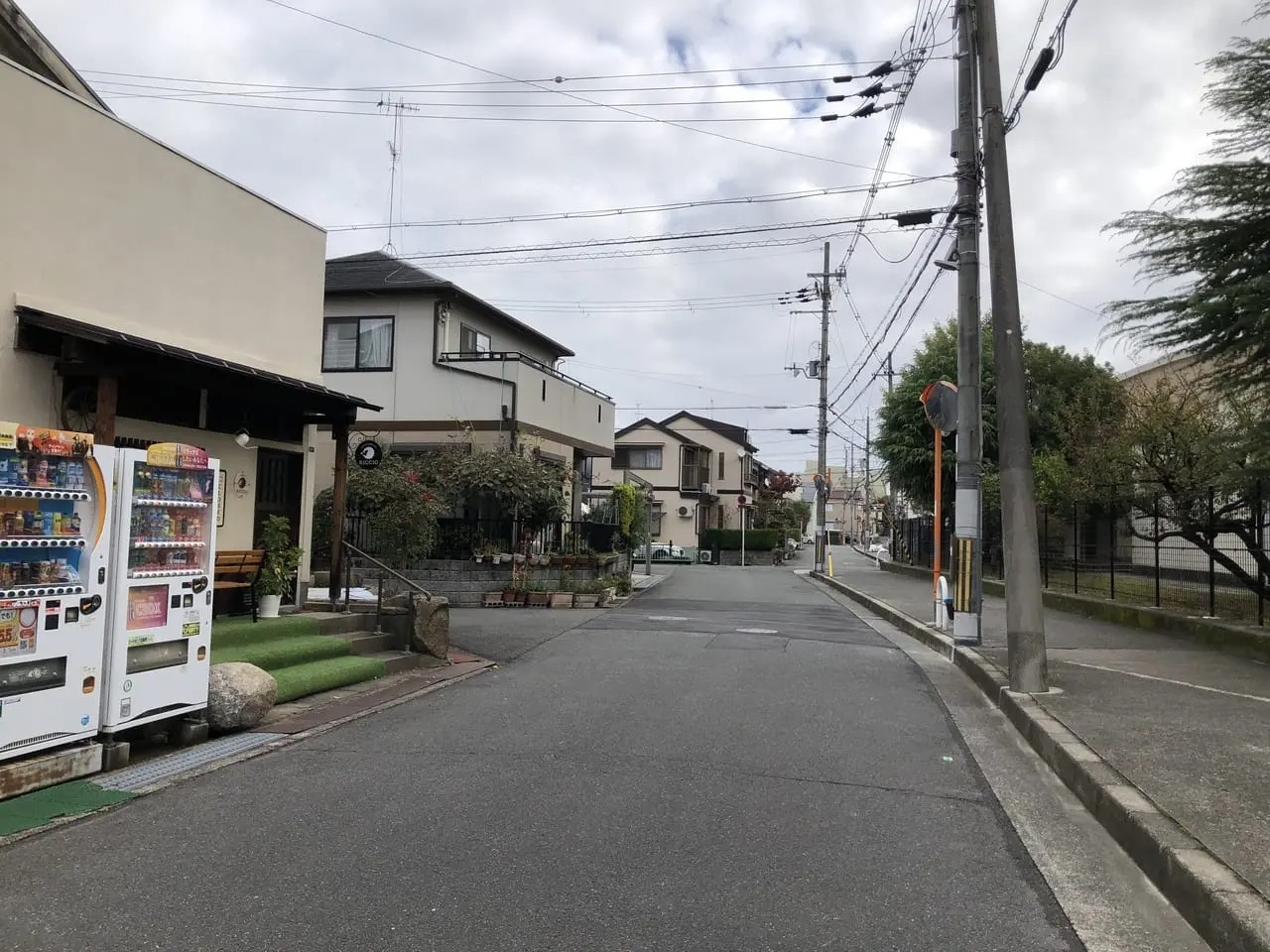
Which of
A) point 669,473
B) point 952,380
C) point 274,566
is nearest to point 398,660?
point 274,566

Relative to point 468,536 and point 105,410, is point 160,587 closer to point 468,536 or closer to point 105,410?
point 105,410

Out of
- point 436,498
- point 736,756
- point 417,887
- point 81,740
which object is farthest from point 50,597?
point 436,498

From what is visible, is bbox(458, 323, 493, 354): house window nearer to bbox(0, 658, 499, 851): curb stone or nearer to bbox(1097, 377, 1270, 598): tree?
bbox(0, 658, 499, 851): curb stone

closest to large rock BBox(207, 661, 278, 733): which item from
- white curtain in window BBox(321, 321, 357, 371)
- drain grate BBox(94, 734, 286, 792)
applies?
drain grate BBox(94, 734, 286, 792)

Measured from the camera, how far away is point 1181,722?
23.7ft

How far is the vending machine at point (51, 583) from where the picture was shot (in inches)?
216

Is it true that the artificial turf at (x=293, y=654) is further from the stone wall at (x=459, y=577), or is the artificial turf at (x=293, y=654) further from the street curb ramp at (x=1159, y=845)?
the stone wall at (x=459, y=577)

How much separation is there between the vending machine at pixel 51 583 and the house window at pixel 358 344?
1519 centimetres

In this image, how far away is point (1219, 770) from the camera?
5809 mm

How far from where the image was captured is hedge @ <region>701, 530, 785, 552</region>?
4959 cm

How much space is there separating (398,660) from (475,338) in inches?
533

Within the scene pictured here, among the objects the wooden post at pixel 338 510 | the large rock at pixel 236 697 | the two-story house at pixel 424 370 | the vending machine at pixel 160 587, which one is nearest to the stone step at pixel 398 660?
the wooden post at pixel 338 510

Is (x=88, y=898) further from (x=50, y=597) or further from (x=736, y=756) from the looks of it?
(x=736, y=756)

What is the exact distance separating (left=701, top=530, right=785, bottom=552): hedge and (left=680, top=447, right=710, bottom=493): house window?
3707mm
